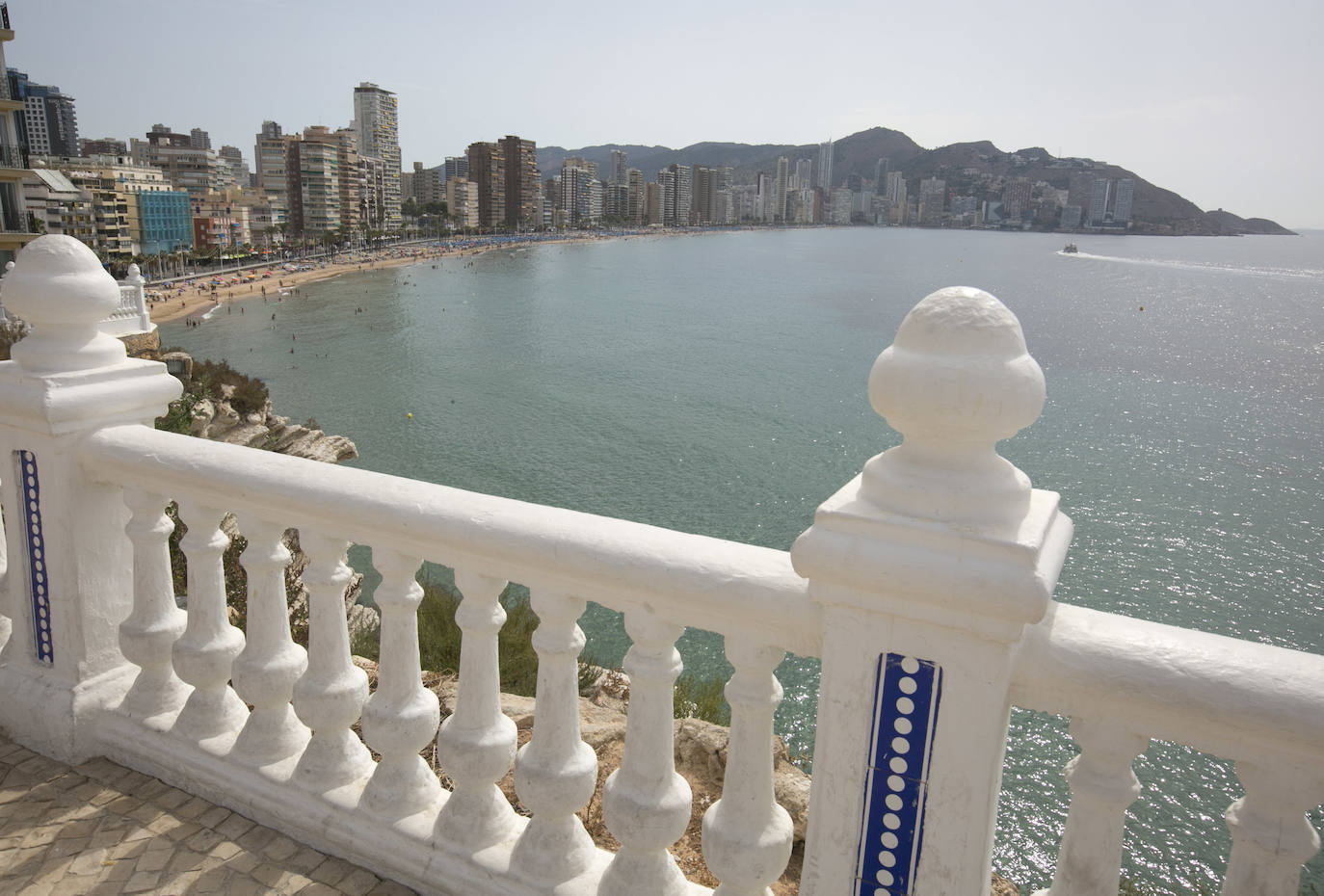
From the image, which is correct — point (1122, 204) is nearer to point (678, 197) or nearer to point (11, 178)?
point (678, 197)

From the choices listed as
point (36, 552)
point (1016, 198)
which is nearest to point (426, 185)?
point (1016, 198)

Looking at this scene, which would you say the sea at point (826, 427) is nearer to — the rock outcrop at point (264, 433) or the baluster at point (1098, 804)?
the rock outcrop at point (264, 433)

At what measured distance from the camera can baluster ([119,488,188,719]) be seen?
241 centimetres

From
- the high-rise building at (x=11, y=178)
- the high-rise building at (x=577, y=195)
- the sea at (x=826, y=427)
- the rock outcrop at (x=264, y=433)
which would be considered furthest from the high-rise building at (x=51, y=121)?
the rock outcrop at (x=264, y=433)

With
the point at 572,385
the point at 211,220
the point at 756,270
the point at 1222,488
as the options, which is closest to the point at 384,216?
the point at 211,220

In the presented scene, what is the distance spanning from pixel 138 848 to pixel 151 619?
551mm

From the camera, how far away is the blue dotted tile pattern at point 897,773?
1397 millimetres

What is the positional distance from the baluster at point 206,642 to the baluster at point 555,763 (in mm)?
947

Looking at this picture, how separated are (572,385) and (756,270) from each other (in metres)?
58.4

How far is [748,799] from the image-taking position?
166 cm

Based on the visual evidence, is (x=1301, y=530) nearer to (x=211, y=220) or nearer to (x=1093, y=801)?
(x=1093, y=801)

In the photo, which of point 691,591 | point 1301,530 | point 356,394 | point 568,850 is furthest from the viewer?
point 356,394

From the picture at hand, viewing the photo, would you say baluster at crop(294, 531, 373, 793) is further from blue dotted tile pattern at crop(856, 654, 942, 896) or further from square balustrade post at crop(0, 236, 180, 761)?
blue dotted tile pattern at crop(856, 654, 942, 896)

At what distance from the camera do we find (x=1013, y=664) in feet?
4.47
